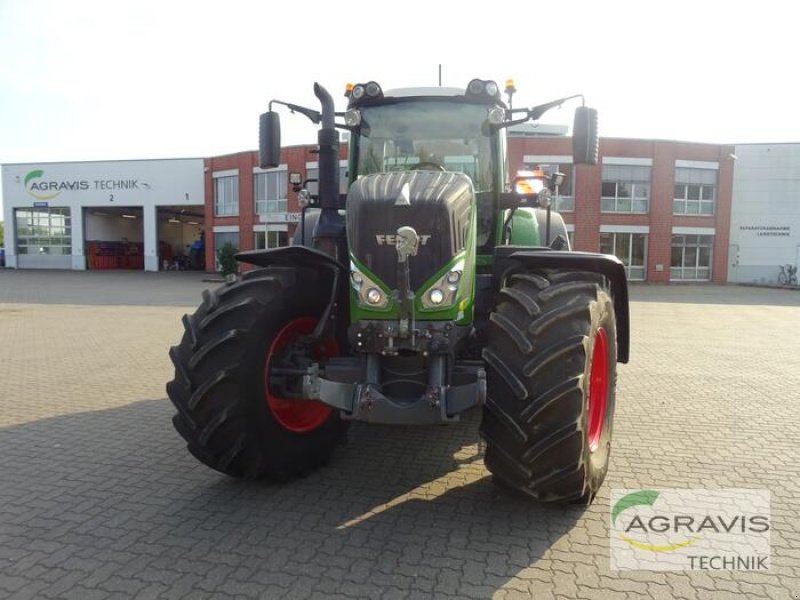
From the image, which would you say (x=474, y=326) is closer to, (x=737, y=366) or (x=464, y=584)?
(x=464, y=584)

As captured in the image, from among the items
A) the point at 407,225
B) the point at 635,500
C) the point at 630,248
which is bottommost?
the point at 635,500

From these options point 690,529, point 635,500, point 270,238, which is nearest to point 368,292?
point 635,500

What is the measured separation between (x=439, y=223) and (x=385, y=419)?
4.08 feet

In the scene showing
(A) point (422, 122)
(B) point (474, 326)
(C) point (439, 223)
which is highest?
(A) point (422, 122)

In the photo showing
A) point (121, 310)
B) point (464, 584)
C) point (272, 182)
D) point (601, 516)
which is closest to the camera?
point (464, 584)

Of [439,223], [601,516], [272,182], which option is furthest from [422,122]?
[272,182]

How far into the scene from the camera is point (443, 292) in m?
3.63

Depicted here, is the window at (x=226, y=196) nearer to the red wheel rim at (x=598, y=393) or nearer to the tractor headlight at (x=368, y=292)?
the tractor headlight at (x=368, y=292)

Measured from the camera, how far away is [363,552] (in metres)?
3.23

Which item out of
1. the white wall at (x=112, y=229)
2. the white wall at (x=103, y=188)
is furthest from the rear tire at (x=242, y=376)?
the white wall at (x=112, y=229)

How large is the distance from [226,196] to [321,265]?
36.1 metres

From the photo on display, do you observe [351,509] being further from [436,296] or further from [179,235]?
[179,235]

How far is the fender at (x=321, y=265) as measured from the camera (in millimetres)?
4066

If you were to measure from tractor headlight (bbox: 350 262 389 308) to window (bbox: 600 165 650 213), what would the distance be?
31142mm
